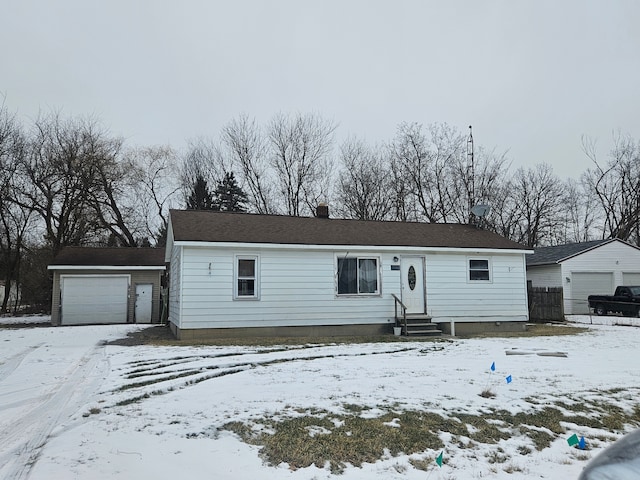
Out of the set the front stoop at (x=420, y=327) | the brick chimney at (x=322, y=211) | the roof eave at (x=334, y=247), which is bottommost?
the front stoop at (x=420, y=327)

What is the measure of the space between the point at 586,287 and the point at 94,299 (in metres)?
24.7

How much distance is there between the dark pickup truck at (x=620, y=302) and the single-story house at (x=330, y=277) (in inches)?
389

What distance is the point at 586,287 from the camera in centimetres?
2472

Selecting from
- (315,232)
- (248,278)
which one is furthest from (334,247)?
(248,278)

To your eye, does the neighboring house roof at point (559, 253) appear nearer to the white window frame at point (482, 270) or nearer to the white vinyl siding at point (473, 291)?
the white vinyl siding at point (473, 291)

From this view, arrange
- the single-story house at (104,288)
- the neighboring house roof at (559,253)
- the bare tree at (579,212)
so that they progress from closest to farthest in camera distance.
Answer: the single-story house at (104,288) → the neighboring house roof at (559,253) → the bare tree at (579,212)

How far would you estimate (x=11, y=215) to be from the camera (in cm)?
2777

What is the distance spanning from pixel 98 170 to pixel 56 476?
27.7m

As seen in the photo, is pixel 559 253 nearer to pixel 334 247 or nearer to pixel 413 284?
pixel 413 284

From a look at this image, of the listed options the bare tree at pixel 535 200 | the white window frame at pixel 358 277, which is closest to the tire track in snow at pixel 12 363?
the white window frame at pixel 358 277

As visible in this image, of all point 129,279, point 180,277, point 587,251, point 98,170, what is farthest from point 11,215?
point 587,251

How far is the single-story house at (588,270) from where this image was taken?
79.8 ft

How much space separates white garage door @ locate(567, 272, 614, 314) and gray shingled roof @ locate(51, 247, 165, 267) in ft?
69.1

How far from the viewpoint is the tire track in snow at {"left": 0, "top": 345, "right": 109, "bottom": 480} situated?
4.04 metres
